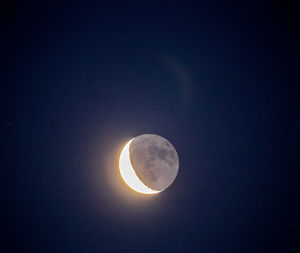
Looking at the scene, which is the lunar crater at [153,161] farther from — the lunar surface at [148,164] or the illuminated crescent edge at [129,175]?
the illuminated crescent edge at [129,175]

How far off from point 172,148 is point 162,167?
0.81 m

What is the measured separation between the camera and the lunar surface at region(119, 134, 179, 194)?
4.61 meters

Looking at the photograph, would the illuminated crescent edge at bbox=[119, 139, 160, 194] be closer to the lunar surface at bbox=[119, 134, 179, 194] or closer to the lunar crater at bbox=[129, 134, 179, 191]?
the lunar surface at bbox=[119, 134, 179, 194]

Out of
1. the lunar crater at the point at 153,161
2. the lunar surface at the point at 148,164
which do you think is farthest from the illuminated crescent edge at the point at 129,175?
the lunar crater at the point at 153,161

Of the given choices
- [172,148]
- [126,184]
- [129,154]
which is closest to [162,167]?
[172,148]

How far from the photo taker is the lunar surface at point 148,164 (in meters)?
4.61

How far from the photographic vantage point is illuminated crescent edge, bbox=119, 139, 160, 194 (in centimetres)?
466

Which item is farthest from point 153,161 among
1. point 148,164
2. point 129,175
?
point 129,175

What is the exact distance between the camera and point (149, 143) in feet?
16.0

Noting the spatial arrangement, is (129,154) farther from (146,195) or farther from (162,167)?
(146,195)

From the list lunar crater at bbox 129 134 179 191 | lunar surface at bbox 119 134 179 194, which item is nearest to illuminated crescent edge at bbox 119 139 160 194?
lunar surface at bbox 119 134 179 194

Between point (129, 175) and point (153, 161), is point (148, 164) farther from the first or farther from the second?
point (129, 175)

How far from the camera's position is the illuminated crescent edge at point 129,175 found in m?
4.66

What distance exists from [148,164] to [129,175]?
75cm
